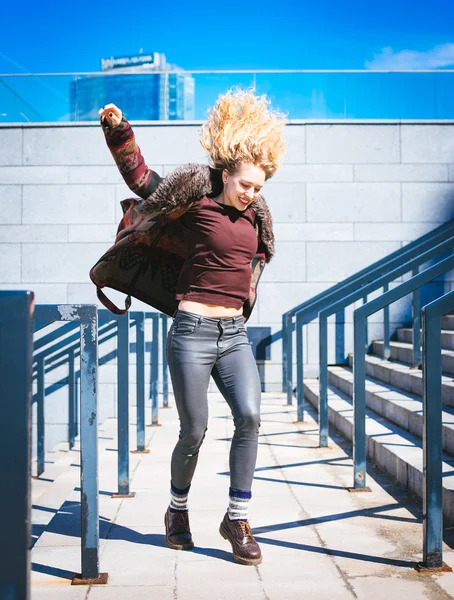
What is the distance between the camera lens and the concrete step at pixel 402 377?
4996 mm

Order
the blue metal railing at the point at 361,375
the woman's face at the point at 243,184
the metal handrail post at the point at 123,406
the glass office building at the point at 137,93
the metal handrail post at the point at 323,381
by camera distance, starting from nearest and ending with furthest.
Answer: the woman's face at the point at 243,184, the metal handrail post at the point at 123,406, the blue metal railing at the point at 361,375, the metal handrail post at the point at 323,381, the glass office building at the point at 137,93

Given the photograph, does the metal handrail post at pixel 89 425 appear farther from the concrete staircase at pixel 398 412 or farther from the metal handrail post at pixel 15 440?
the concrete staircase at pixel 398 412

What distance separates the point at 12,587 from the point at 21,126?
29.0 feet

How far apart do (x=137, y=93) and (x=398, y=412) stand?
618 cm

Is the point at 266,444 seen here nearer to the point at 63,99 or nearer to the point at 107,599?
the point at 107,599

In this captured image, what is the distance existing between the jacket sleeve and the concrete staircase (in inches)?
77.7

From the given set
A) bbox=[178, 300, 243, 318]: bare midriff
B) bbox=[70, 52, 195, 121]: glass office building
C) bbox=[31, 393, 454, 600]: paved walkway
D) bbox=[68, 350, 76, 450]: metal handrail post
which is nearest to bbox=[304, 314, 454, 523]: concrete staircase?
bbox=[31, 393, 454, 600]: paved walkway

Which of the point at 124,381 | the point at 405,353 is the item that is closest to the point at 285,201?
the point at 405,353

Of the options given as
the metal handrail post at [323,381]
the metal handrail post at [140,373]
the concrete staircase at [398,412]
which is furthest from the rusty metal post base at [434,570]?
the metal handrail post at [140,373]

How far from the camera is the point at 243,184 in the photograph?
2.94m

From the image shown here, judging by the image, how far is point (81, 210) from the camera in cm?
950

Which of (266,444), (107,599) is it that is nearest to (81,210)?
(266,444)

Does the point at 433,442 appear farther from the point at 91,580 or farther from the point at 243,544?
the point at 91,580

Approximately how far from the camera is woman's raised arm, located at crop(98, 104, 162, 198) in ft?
8.86
